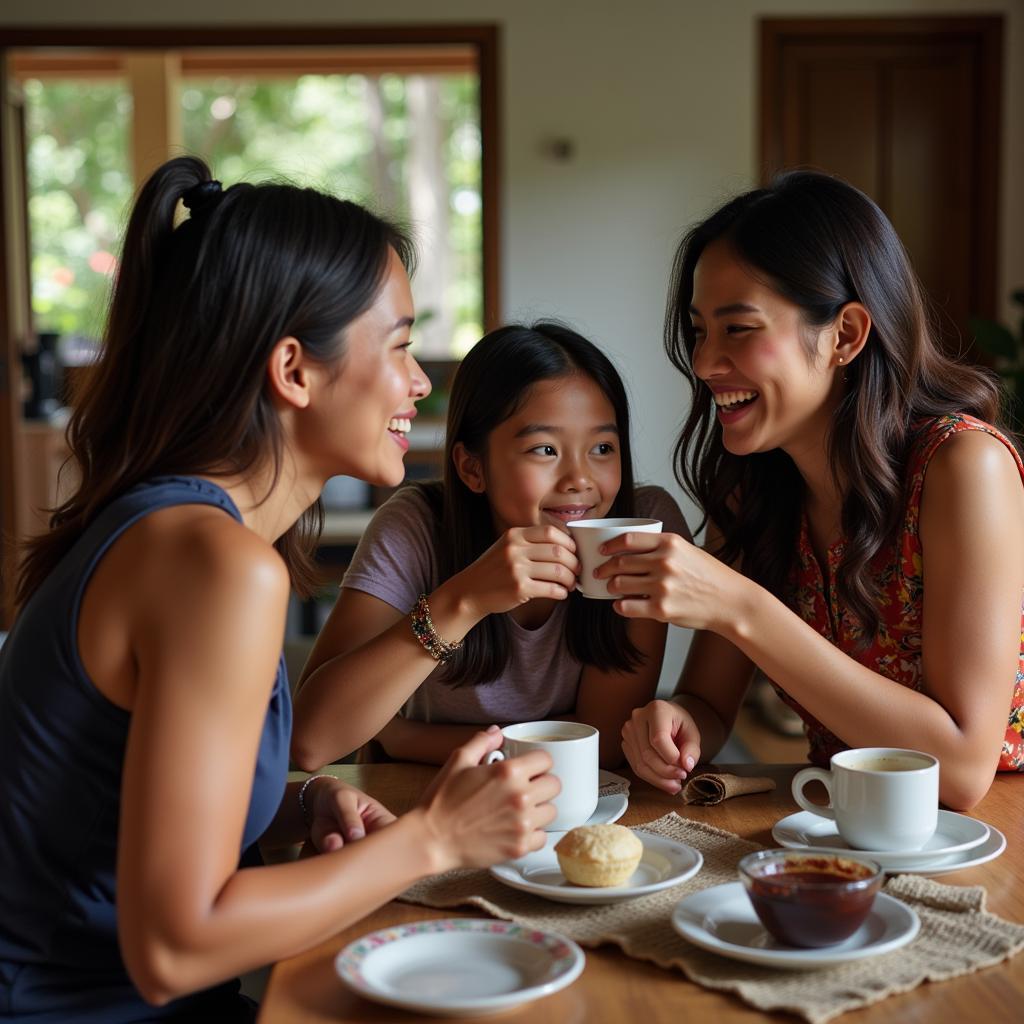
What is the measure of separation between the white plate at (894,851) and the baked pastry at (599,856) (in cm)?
19

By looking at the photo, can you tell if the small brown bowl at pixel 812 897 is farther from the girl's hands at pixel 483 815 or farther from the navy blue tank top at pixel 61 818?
the navy blue tank top at pixel 61 818

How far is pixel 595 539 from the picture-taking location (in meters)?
1.47

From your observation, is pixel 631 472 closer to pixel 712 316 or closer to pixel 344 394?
pixel 712 316

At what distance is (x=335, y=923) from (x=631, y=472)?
1.02m

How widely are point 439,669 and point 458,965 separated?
866mm

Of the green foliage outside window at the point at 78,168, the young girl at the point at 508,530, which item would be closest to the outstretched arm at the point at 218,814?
the young girl at the point at 508,530

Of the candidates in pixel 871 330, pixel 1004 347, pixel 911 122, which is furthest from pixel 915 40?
pixel 871 330

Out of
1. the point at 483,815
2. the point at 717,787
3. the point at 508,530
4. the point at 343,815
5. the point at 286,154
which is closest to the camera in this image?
the point at 483,815

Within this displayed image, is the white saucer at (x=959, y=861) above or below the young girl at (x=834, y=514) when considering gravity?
below

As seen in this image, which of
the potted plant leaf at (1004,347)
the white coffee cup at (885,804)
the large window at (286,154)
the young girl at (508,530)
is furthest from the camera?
the large window at (286,154)

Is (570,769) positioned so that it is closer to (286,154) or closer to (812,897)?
(812,897)

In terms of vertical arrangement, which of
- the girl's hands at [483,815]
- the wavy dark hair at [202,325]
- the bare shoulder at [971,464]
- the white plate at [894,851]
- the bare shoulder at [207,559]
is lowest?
the white plate at [894,851]

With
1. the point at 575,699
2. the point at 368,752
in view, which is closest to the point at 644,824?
the point at 575,699

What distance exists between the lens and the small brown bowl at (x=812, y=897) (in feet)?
3.19
